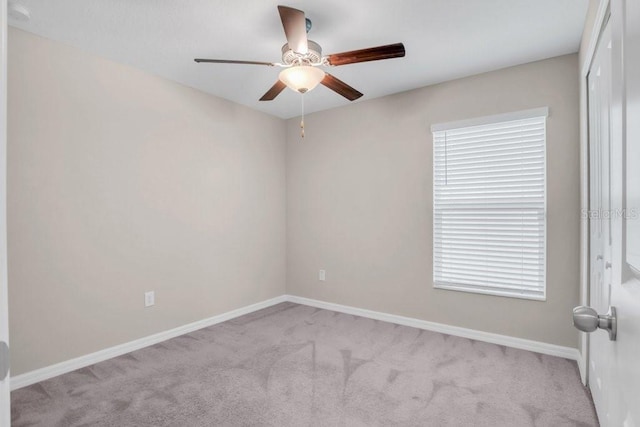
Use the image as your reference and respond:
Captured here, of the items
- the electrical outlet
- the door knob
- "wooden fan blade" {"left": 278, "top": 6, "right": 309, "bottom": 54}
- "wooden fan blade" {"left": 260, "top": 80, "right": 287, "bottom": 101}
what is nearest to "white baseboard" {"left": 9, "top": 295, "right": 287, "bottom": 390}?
the electrical outlet

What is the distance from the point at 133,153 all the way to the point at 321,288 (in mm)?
2578

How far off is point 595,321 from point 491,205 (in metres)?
2.65

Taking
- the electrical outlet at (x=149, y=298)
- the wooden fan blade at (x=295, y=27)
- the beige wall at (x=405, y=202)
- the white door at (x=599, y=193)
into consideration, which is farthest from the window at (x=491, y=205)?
the electrical outlet at (x=149, y=298)

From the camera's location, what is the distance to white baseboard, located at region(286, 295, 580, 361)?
2.78 m

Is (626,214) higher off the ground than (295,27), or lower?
lower

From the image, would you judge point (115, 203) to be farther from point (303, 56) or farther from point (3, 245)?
point (3, 245)

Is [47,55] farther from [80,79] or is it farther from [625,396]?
[625,396]

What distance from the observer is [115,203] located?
286 centimetres

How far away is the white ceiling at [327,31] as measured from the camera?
2135 millimetres

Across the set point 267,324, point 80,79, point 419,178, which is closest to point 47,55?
point 80,79

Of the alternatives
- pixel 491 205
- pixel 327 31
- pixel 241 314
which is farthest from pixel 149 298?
pixel 491 205

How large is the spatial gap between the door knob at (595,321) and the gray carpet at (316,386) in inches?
62.3

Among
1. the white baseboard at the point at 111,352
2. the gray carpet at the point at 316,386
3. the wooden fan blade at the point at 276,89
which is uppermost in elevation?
the wooden fan blade at the point at 276,89

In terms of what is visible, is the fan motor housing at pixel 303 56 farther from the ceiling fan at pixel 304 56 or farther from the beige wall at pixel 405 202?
the beige wall at pixel 405 202
